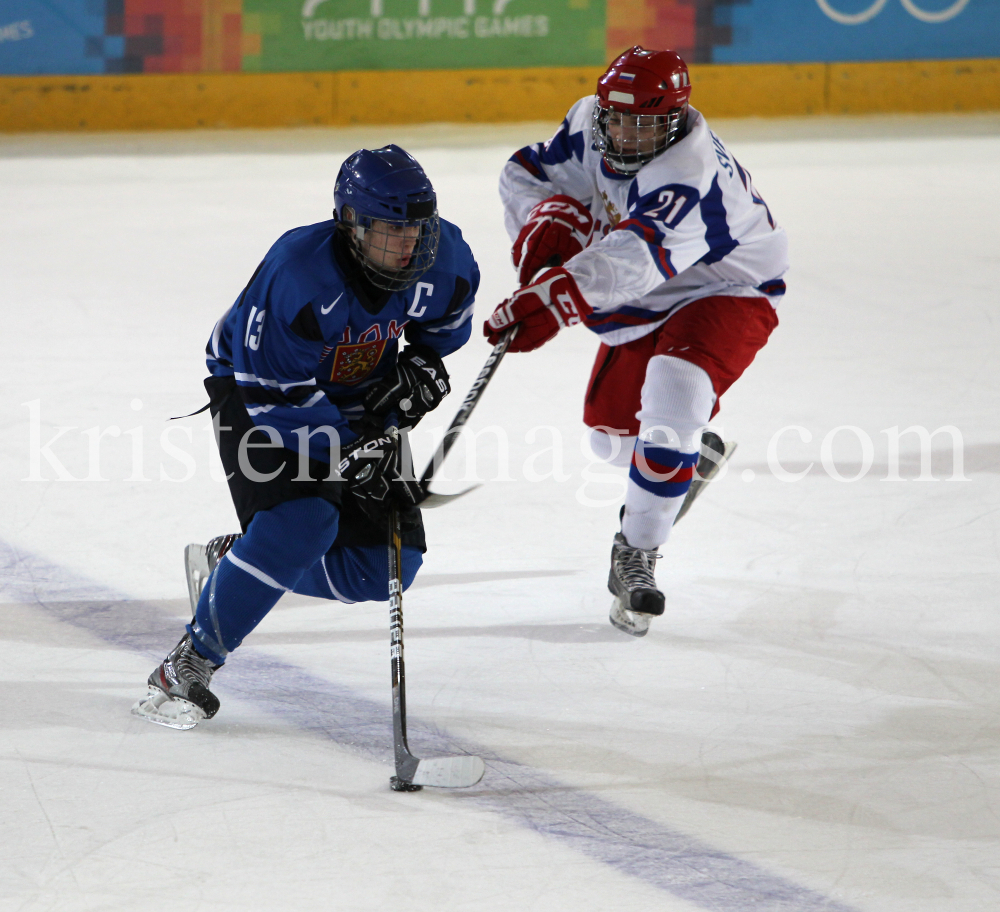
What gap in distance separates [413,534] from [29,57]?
6.52 meters

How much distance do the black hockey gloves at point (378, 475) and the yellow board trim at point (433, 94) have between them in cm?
637

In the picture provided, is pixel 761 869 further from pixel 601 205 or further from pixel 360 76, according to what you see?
pixel 360 76

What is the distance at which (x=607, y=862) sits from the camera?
5.89 feet

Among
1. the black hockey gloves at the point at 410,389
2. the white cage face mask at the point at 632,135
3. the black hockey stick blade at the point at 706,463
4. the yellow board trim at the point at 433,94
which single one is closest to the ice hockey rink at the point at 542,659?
the black hockey stick blade at the point at 706,463

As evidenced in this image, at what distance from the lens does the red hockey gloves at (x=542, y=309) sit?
8.08 ft

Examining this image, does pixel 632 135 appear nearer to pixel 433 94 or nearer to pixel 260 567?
pixel 260 567

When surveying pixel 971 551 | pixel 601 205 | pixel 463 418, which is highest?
pixel 601 205

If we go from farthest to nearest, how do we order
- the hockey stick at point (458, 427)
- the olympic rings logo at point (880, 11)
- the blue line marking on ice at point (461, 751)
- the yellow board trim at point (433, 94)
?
the olympic rings logo at point (880, 11) < the yellow board trim at point (433, 94) < the hockey stick at point (458, 427) < the blue line marking on ice at point (461, 751)

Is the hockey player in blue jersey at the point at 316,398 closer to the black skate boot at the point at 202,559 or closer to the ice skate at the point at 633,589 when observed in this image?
the black skate boot at the point at 202,559

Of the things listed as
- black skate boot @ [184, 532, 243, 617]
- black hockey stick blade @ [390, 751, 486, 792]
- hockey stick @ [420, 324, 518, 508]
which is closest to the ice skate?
hockey stick @ [420, 324, 518, 508]

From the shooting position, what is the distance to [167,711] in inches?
85.9

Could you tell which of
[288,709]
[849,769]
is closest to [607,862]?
[849,769]

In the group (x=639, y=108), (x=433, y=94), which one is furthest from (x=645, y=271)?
(x=433, y=94)

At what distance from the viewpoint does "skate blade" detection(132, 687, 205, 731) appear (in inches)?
85.2
